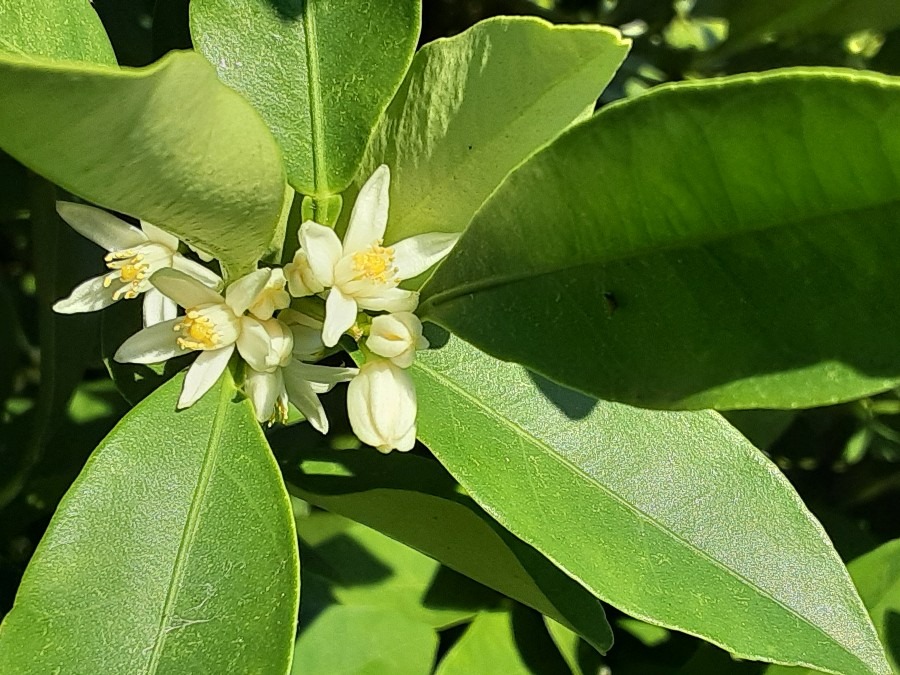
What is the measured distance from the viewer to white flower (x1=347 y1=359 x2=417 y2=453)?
0.74 metres

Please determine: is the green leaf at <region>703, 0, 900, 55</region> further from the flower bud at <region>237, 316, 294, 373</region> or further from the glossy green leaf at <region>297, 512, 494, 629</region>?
the flower bud at <region>237, 316, 294, 373</region>

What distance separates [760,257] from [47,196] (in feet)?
2.51

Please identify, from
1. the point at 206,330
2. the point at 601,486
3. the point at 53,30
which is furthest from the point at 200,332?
the point at 601,486

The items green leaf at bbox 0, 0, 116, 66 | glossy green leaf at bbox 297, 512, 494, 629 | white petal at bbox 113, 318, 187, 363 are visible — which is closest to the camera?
green leaf at bbox 0, 0, 116, 66

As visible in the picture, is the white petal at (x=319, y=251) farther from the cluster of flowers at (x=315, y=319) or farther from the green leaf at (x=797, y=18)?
the green leaf at (x=797, y=18)

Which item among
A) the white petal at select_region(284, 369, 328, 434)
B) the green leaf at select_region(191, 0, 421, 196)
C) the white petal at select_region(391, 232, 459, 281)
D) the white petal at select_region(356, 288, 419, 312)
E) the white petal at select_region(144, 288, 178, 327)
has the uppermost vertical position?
the green leaf at select_region(191, 0, 421, 196)

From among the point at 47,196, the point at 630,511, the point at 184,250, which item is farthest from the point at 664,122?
the point at 47,196

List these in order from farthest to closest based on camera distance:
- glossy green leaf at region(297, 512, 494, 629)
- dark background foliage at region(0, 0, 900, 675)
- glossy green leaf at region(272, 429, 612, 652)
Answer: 1. glossy green leaf at region(297, 512, 494, 629)
2. dark background foliage at region(0, 0, 900, 675)
3. glossy green leaf at region(272, 429, 612, 652)

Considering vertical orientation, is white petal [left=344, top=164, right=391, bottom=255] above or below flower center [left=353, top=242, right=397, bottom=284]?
above

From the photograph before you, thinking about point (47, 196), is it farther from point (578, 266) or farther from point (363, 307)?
point (578, 266)

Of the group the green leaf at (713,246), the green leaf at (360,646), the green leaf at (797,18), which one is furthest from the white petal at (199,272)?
the green leaf at (797,18)

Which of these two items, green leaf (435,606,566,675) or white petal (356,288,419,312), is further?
green leaf (435,606,566,675)

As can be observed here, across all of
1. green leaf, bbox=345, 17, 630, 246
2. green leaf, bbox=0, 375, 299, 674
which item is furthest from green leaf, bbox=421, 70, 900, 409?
green leaf, bbox=0, 375, 299, 674

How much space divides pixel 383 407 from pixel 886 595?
30.0 inches
